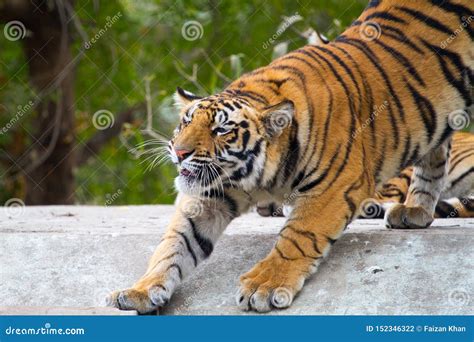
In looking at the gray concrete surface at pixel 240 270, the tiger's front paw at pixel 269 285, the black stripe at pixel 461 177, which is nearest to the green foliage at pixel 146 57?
the black stripe at pixel 461 177

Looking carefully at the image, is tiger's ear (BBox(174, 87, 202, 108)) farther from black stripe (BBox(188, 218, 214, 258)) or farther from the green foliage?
the green foliage

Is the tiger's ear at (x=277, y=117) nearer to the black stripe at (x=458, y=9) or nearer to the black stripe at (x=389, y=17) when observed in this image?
the black stripe at (x=389, y=17)

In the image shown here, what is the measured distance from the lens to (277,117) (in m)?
4.26

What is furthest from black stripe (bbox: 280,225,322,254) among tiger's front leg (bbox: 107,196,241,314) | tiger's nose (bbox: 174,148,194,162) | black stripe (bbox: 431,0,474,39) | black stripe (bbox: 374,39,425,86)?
black stripe (bbox: 431,0,474,39)

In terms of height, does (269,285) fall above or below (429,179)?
below

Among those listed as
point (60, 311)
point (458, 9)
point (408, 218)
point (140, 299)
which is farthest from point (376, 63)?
point (60, 311)

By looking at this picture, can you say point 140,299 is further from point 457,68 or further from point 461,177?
point 461,177

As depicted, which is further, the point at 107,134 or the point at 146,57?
the point at 146,57

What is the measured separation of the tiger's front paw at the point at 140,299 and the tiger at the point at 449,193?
170cm

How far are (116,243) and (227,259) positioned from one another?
0.61 metres

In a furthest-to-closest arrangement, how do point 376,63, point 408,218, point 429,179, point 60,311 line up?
point 429,179
point 408,218
point 376,63
point 60,311

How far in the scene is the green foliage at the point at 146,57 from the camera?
9.17 m

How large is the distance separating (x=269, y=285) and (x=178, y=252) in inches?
21.8

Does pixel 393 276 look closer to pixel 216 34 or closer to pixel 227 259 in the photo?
pixel 227 259
